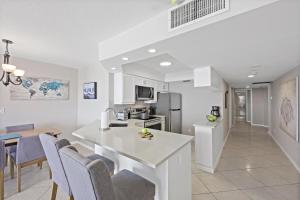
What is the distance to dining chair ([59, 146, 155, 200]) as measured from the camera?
2.72 feet

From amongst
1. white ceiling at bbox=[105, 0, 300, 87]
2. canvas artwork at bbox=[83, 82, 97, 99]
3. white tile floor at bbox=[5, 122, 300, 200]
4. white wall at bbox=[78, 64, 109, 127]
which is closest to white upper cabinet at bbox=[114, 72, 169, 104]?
white wall at bbox=[78, 64, 109, 127]

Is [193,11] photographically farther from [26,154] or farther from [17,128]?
[17,128]

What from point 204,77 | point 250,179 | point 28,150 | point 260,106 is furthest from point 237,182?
point 260,106

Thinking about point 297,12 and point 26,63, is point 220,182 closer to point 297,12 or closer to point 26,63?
point 297,12

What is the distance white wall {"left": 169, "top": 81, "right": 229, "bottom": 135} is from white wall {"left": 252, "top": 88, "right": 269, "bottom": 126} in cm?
479

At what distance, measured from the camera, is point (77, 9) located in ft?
5.14

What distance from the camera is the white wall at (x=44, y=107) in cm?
313

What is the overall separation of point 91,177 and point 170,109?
12.5ft

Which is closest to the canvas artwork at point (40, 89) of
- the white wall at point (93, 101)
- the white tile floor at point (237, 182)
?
the white wall at point (93, 101)

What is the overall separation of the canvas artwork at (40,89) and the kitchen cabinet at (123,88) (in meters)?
1.76

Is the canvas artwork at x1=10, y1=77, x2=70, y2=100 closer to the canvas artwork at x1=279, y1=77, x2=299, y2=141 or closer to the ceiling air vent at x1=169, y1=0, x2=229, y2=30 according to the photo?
the ceiling air vent at x1=169, y1=0, x2=229, y2=30

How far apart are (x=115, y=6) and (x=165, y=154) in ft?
5.25

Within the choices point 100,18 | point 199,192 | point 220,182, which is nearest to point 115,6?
point 100,18

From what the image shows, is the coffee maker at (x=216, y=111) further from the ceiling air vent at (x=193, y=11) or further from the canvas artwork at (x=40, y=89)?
the canvas artwork at (x=40, y=89)
